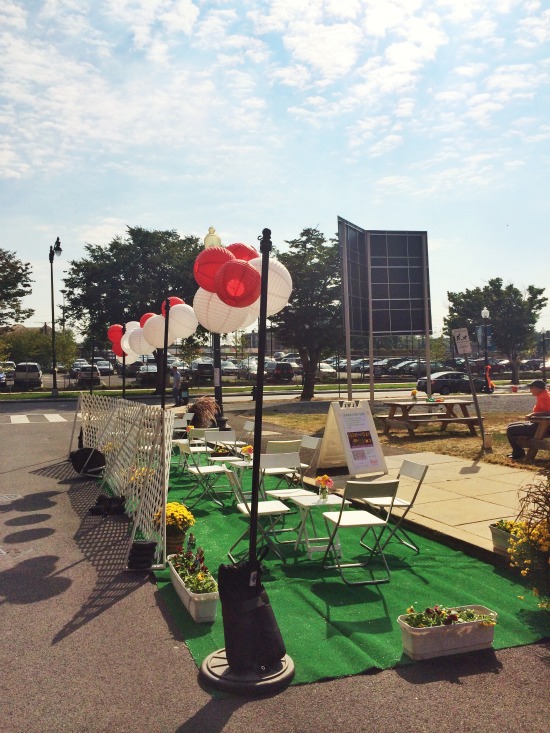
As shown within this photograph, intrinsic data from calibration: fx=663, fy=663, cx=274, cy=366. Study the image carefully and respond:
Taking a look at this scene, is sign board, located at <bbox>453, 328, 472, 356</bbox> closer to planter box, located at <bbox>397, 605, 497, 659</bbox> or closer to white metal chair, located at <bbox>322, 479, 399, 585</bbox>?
white metal chair, located at <bbox>322, 479, 399, 585</bbox>

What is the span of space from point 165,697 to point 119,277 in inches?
1495

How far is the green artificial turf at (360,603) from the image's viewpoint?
15.5ft

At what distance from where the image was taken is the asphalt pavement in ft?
12.6

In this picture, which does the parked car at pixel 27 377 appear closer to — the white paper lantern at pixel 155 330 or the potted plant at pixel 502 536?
the white paper lantern at pixel 155 330

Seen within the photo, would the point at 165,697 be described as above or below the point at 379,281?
below

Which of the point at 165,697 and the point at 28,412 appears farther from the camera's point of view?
the point at 28,412

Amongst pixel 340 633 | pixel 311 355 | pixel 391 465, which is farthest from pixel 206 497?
pixel 311 355

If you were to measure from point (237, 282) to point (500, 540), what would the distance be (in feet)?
17.8

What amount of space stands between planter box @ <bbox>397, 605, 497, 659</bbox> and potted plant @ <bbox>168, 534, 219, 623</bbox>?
1.57m

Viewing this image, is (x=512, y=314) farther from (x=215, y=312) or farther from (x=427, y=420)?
(x=215, y=312)

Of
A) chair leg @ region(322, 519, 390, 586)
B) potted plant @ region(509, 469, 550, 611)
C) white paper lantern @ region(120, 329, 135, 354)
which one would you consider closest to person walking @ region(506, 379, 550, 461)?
chair leg @ region(322, 519, 390, 586)

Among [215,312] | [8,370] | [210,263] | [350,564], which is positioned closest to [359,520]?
[350,564]

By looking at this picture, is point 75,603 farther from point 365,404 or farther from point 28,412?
point 28,412

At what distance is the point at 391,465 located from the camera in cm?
1259
